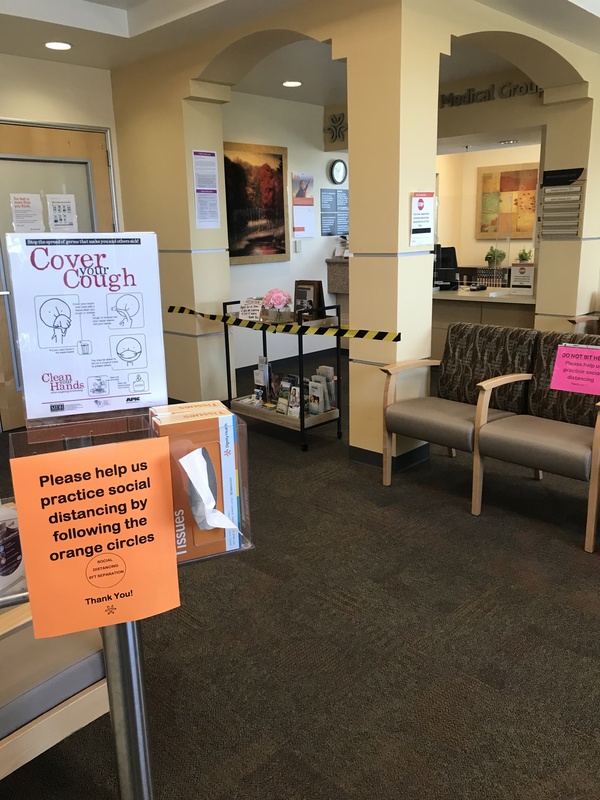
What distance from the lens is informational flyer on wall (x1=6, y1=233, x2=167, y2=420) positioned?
1.12 meters

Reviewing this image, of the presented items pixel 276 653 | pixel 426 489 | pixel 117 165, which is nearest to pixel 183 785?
pixel 276 653

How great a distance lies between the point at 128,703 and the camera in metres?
1.05

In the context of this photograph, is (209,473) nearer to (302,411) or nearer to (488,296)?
(302,411)

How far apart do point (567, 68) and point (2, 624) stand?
5.16m

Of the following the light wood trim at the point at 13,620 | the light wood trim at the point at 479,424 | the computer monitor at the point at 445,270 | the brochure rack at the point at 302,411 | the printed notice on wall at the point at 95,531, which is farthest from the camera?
the computer monitor at the point at 445,270

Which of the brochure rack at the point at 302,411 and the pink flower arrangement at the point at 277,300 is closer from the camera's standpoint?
the brochure rack at the point at 302,411

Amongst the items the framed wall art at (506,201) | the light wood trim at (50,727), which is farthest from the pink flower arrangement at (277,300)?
the framed wall art at (506,201)

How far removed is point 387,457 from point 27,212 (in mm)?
3328

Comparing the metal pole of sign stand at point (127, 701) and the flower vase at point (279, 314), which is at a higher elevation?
the flower vase at point (279, 314)

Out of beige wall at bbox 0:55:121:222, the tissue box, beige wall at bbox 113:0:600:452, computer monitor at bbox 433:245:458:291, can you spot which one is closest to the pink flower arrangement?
beige wall at bbox 113:0:600:452

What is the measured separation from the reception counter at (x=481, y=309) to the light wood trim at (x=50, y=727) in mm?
5076

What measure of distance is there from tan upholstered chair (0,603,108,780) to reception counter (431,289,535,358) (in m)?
5.05

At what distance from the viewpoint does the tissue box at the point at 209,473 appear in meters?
1.01

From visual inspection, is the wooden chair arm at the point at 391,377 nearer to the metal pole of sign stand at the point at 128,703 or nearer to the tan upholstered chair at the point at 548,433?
the tan upholstered chair at the point at 548,433
